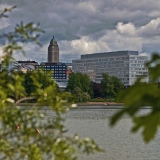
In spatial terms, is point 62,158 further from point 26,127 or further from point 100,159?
point 100,159

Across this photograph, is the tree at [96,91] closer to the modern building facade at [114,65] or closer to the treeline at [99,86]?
the treeline at [99,86]

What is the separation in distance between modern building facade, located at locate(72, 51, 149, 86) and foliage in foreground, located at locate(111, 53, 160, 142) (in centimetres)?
15606

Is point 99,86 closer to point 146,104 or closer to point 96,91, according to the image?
point 96,91

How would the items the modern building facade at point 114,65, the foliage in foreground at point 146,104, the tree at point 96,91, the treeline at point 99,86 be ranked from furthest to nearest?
the modern building facade at point 114,65, the tree at point 96,91, the treeline at point 99,86, the foliage in foreground at point 146,104

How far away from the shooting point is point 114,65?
557 ft

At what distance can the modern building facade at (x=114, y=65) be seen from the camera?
162 m

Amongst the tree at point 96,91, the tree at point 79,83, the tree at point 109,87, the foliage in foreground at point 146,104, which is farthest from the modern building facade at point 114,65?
the foliage in foreground at point 146,104

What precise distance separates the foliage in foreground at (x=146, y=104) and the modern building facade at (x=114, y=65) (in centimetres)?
15606

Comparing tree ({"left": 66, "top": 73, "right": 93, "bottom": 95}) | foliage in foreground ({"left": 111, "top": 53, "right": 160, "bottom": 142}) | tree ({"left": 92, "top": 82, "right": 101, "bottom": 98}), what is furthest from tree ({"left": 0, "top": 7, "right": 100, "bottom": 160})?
tree ({"left": 92, "top": 82, "right": 101, "bottom": 98})

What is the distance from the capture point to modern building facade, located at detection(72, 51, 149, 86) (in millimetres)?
162000

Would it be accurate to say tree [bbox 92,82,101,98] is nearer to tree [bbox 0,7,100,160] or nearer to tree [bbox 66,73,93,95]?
tree [bbox 66,73,93,95]

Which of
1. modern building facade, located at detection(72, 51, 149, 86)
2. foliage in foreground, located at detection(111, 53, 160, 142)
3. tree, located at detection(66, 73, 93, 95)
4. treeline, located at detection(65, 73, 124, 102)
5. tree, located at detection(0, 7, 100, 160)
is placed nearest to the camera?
foliage in foreground, located at detection(111, 53, 160, 142)

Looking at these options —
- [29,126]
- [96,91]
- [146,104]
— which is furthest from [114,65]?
[146,104]

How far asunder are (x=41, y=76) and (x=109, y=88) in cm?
10497
